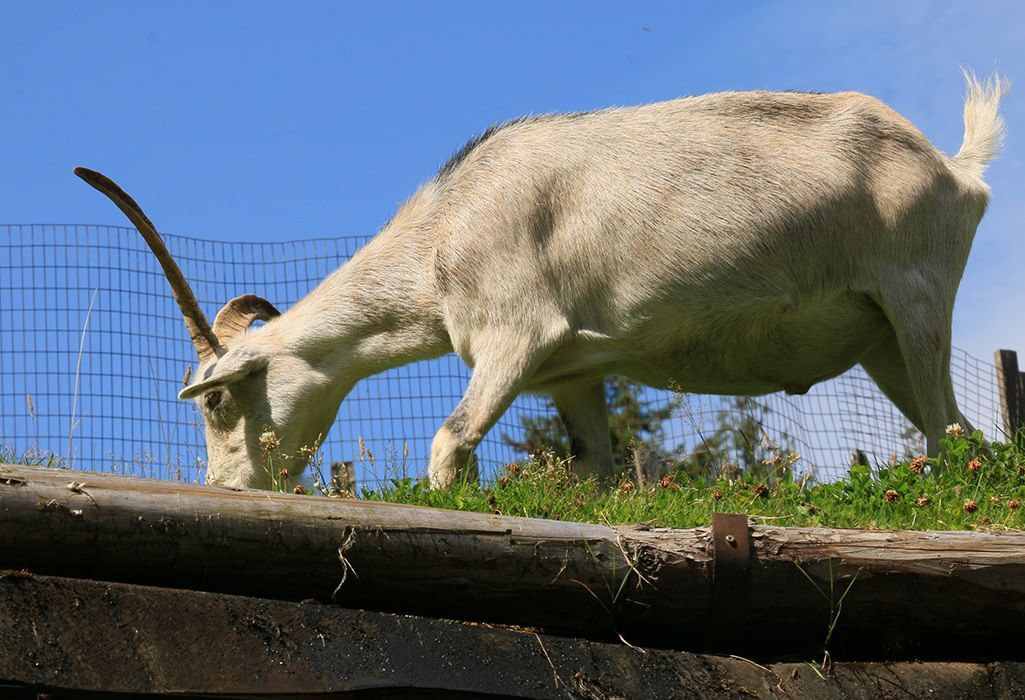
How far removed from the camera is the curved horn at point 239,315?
808 cm

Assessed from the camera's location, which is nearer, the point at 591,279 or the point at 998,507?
the point at 998,507

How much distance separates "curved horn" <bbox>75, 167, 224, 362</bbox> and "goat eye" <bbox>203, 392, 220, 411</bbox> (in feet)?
0.80

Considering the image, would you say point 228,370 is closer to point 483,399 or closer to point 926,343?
point 483,399

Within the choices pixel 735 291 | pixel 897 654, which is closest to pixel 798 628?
pixel 897 654

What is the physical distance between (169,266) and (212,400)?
31.5 inches

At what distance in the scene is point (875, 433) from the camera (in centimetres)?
1286

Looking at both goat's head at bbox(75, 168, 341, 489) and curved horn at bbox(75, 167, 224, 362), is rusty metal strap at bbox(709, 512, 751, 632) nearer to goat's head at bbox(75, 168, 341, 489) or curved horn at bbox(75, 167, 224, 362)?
goat's head at bbox(75, 168, 341, 489)

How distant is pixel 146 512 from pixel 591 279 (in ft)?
11.3

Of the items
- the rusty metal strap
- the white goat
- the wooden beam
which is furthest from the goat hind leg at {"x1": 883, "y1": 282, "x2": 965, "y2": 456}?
the rusty metal strap

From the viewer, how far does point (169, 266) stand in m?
7.60

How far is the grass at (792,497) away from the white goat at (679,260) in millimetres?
804

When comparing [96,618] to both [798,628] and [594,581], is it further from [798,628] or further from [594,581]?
[798,628]

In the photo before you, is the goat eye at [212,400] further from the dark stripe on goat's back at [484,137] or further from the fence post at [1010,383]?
the fence post at [1010,383]

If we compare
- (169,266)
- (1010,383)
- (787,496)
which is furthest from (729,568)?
(1010,383)
